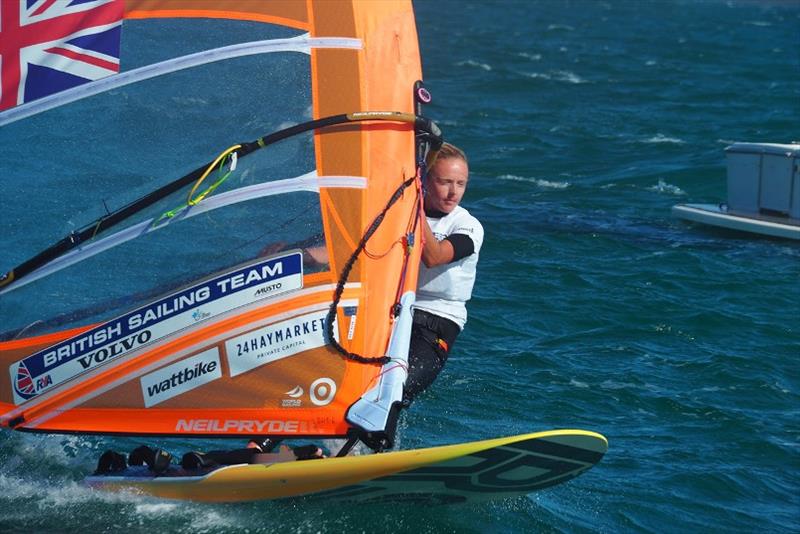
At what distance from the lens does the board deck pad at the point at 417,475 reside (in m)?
5.91

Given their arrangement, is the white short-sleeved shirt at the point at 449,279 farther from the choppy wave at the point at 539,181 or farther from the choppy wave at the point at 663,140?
the choppy wave at the point at 663,140

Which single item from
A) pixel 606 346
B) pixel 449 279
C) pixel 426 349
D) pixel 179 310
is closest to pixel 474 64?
pixel 606 346

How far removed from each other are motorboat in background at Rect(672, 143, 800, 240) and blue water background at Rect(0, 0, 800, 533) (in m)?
0.25

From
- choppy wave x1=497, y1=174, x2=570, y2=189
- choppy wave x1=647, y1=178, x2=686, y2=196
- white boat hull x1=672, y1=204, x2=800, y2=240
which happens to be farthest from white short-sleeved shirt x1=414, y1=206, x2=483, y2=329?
choppy wave x1=647, y1=178, x2=686, y2=196

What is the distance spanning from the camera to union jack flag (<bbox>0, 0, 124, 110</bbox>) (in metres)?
6.77

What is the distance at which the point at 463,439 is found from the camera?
8.28 meters

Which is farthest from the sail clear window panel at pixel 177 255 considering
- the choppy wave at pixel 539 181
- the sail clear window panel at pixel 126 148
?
the choppy wave at pixel 539 181

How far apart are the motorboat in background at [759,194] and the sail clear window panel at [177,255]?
375 inches

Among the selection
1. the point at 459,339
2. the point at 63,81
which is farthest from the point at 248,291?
the point at 459,339

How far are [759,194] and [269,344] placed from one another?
1035cm

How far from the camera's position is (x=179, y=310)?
22.1ft

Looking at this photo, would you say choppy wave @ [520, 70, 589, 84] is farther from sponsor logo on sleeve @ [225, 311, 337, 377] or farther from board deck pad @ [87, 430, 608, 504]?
board deck pad @ [87, 430, 608, 504]

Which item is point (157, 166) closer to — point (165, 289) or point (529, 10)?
point (165, 289)

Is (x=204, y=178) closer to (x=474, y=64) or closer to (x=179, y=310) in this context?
(x=179, y=310)
